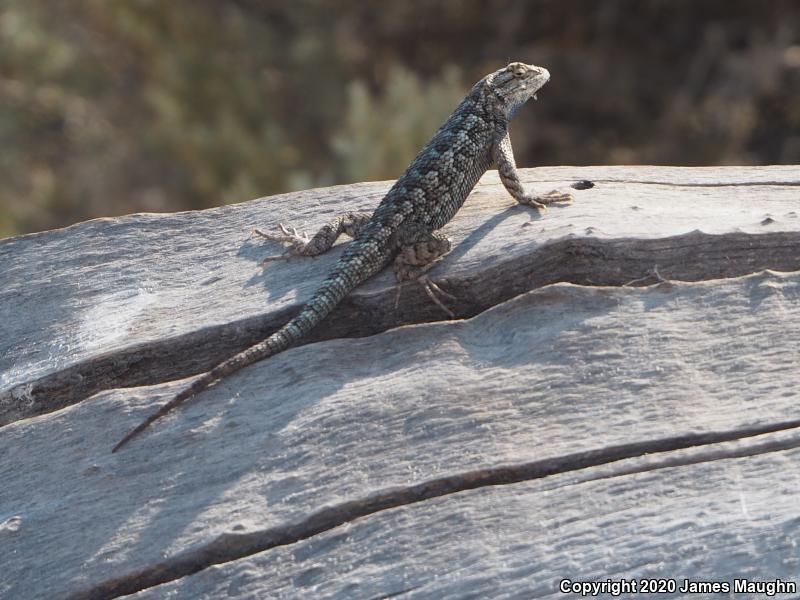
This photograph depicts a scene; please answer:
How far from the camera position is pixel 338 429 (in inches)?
116

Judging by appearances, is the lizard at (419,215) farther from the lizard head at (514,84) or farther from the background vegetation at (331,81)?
the background vegetation at (331,81)

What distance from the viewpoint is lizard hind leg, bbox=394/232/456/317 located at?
3.40m

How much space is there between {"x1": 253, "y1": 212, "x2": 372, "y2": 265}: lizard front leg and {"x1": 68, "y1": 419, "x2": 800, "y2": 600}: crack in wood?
1430mm

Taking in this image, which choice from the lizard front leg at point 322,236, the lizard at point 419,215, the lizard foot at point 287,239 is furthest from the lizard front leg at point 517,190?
the lizard foot at point 287,239

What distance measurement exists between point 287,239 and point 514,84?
1.54m

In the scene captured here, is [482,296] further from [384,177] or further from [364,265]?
[384,177]

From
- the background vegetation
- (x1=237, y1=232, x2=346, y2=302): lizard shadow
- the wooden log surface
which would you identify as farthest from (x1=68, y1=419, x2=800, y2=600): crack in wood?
the background vegetation

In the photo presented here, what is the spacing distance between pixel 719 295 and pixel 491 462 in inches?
43.0

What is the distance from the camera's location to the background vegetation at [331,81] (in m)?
9.41

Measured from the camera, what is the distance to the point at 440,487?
2.74m

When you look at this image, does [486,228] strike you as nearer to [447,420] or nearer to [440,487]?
[447,420]

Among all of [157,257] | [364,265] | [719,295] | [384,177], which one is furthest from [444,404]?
[384,177]

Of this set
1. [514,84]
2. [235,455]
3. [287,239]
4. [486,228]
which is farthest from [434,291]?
[514,84]

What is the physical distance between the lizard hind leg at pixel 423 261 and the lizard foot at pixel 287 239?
1.71 feet
